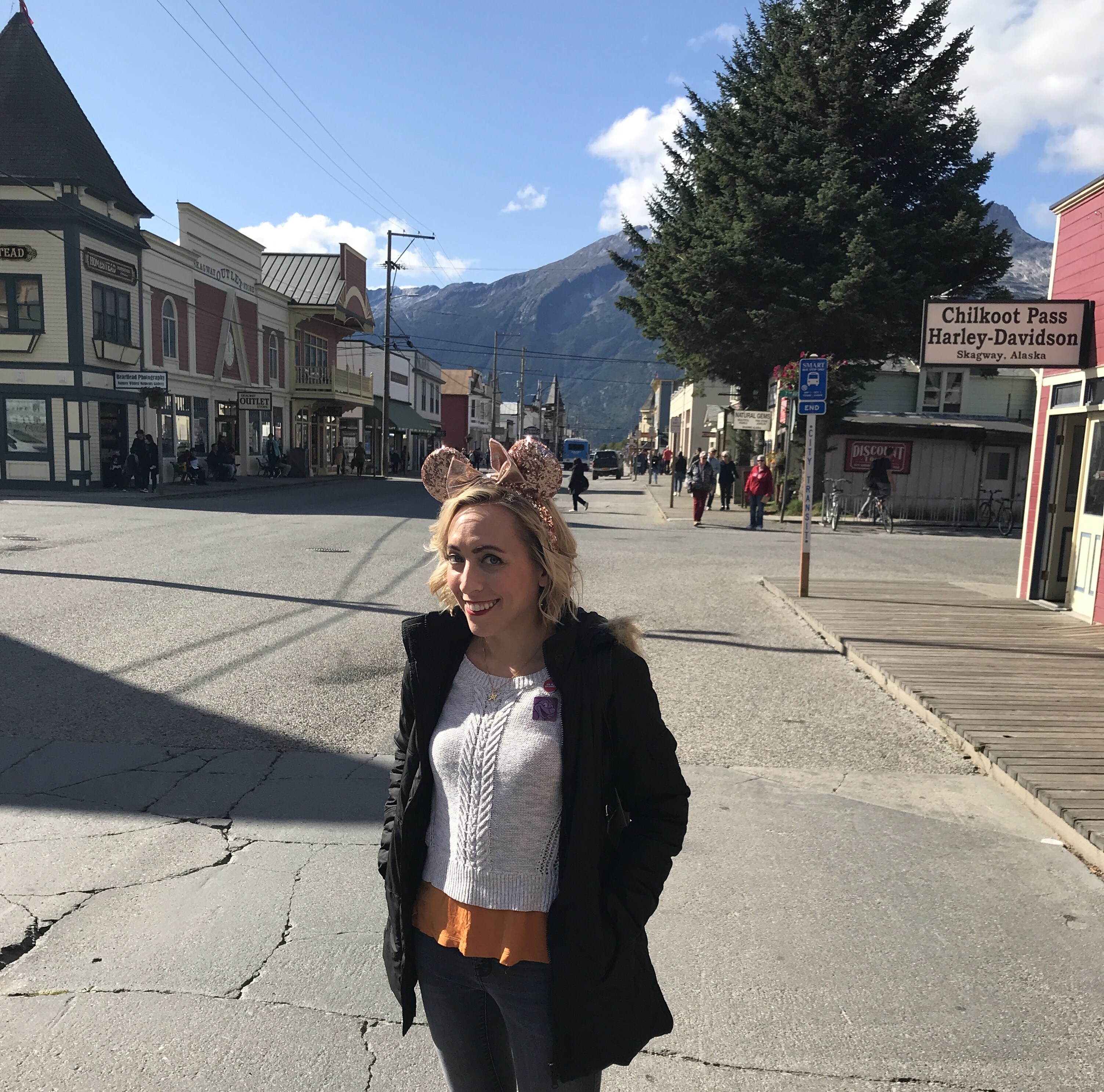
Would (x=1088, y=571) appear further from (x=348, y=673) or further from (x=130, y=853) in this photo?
(x=130, y=853)

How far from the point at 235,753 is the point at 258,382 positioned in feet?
127

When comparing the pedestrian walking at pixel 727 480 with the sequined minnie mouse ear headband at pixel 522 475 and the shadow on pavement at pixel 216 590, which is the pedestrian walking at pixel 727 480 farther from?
the sequined minnie mouse ear headband at pixel 522 475

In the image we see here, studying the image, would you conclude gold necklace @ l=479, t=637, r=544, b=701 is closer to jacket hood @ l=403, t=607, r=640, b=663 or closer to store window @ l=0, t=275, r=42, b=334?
jacket hood @ l=403, t=607, r=640, b=663

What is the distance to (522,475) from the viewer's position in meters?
2.07

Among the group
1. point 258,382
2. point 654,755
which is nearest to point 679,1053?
point 654,755

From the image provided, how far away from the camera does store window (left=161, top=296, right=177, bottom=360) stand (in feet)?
106

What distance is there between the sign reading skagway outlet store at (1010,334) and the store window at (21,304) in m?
26.0

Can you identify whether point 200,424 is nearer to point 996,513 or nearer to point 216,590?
point 216,590

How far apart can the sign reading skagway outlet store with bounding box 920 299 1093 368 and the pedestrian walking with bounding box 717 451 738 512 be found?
680 inches

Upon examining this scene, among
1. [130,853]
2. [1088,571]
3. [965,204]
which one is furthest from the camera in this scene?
[965,204]

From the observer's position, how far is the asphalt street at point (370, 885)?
275 centimetres

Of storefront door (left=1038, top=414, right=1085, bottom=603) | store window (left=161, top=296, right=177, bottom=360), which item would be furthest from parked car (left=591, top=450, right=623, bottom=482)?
storefront door (left=1038, top=414, right=1085, bottom=603)

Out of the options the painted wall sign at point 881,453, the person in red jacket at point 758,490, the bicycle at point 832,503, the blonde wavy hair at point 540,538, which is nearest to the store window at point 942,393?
the painted wall sign at point 881,453

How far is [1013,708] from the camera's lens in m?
6.27
